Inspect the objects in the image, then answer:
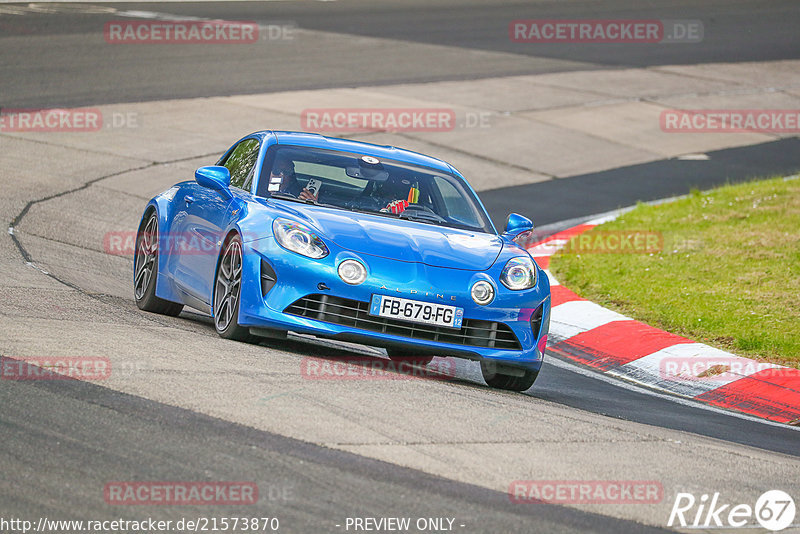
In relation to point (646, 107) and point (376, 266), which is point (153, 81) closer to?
point (646, 107)

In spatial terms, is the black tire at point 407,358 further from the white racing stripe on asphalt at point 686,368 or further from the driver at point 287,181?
the white racing stripe on asphalt at point 686,368

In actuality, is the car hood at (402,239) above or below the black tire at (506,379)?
above

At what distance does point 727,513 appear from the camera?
495 cm

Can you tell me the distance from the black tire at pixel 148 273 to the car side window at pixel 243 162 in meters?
0.72

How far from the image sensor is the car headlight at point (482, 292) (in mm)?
7137

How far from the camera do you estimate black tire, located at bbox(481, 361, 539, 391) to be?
7582 millimetres

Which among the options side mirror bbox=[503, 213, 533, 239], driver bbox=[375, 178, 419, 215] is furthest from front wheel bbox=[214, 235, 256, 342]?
side mirror bbox=[503, 213, 533, 239]

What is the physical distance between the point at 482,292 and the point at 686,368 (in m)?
2.40

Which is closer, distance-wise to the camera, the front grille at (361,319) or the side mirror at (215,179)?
the front grille at (361,319)

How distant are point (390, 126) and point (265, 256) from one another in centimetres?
1222

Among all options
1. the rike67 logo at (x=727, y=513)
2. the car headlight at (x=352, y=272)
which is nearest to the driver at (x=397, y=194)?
the car headlight at (x=352, y=272)

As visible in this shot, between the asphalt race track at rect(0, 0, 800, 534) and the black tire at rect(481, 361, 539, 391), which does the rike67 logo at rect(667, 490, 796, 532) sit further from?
the black tire at rect(481, 361, 539, 391)

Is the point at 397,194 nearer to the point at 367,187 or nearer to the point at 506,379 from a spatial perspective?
the point at 367,187

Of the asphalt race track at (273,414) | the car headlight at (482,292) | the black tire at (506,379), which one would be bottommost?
the black tire at (506,379)
